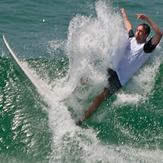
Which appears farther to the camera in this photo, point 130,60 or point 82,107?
point 82,107

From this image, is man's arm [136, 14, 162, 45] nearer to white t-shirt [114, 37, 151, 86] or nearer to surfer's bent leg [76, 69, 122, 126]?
white t-shirt [114, 37, 151, 86]

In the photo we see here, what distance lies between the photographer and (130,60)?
5660 millimetres

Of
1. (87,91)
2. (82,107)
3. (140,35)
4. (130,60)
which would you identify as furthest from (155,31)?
(82,107)

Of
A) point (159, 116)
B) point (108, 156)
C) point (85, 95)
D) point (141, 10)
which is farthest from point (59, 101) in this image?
point (141, 10)

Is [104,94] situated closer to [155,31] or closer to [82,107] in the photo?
[82,107]

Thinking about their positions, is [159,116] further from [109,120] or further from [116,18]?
[116,18]

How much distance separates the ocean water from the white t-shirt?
274 millimetres

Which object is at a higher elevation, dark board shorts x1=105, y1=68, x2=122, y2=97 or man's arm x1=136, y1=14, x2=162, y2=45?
man's arm x1=136, y1=14, x2=162, y2=45

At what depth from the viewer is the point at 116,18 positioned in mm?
6059

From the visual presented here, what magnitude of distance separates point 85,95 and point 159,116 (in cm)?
160

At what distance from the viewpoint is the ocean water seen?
510 cm

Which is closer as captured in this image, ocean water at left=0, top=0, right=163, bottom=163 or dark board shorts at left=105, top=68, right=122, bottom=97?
ocean water at left=0, top=0, right=163, bottom=163

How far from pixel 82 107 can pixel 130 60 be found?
53.5 inches

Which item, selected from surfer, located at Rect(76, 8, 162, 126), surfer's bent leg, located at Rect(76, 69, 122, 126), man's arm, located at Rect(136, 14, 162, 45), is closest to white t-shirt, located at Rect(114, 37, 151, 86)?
surfer, located at Rect(76, 8, 162, 126)
